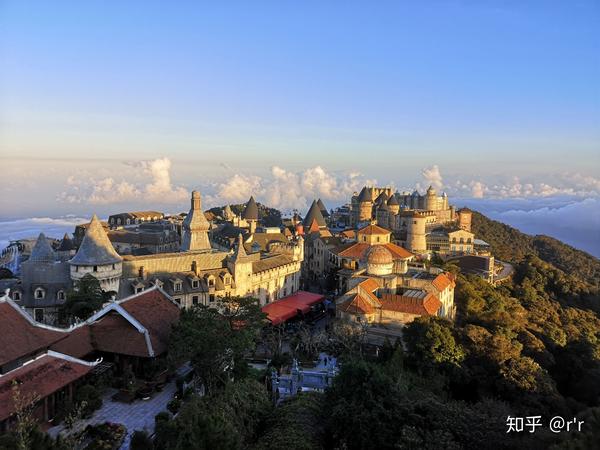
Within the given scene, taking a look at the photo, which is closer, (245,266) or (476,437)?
(476,437)

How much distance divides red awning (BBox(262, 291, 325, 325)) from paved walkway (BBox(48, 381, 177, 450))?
682 inches

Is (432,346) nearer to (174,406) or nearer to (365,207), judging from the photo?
(174,406)

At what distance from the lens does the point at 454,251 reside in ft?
227

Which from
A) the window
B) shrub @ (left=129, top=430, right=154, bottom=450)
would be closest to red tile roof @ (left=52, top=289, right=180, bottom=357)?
shrub @ (left=129, top=430, right=154, bottom=450)

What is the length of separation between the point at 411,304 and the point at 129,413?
926 inches

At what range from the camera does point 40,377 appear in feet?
67.6

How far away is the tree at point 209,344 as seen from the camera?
23484mm

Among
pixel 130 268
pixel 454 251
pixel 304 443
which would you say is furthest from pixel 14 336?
pixel 454 251

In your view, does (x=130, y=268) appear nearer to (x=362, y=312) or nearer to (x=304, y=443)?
(x=362, y=312)

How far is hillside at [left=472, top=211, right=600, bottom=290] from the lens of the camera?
90562 mm

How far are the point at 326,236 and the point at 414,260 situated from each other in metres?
15.0

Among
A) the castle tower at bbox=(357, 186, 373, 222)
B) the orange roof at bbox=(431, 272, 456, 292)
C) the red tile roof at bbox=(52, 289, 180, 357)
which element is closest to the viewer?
the red tile roof at bbox=(52, 289, 180, 357)

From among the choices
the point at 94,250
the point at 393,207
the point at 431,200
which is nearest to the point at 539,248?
the point at 431,200

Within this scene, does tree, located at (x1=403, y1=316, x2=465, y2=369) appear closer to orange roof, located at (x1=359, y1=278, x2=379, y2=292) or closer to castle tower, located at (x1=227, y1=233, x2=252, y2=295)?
orange roof, located at (x1=359, y1=278, x2=379, y2=292)
